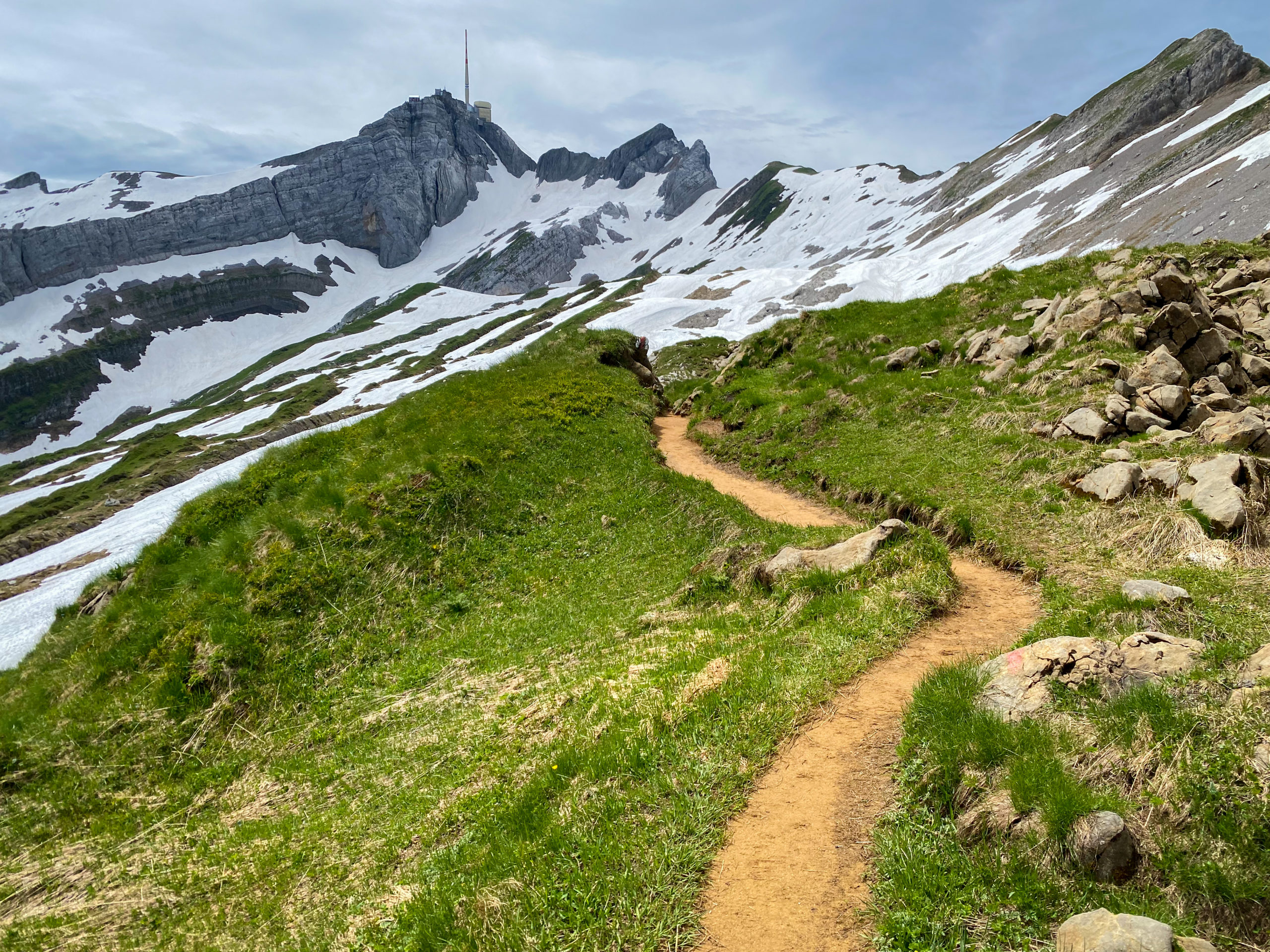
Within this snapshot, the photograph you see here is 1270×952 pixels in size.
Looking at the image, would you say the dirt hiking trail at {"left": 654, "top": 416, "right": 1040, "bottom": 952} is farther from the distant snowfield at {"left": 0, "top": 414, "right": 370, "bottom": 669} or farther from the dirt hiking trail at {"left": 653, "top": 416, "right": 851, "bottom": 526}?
the distant snowfield at {"left": 0, "top": 414, "right": 370, "bottom": 669}

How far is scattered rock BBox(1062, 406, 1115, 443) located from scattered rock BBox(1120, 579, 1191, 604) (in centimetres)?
768

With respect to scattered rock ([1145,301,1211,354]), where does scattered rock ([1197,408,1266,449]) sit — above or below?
below

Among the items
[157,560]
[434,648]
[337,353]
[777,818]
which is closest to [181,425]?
[337,353]

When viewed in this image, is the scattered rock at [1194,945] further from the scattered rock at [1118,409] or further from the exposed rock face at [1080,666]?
the scattered rock at [1118,409]

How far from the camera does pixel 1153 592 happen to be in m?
8.28

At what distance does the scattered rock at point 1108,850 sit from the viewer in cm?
472

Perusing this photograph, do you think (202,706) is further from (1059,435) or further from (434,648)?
(1059,435)

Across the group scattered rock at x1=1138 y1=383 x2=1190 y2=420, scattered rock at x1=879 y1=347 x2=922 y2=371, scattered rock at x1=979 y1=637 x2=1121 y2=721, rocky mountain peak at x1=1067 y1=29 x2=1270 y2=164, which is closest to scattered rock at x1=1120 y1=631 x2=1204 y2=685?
scattered rock at x1=979 y1=637 x2=1121 y2=721

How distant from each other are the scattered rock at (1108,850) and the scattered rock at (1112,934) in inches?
20.4

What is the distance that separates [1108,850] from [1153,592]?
507 centimetres

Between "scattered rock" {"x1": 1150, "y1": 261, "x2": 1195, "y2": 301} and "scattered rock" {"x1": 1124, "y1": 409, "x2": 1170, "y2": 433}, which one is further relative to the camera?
"scattered rock" {"x1": 1150, "y1": 261, "x2": 1195, "y2": 301}

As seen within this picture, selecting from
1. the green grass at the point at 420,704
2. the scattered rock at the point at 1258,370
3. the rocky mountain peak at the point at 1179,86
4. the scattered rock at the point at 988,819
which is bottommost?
the scattered rock at the point at 1258,370

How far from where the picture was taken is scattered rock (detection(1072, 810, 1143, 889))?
4723mm

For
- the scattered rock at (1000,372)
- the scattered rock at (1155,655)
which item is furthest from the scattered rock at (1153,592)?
the scattered rock at (1000,372)
